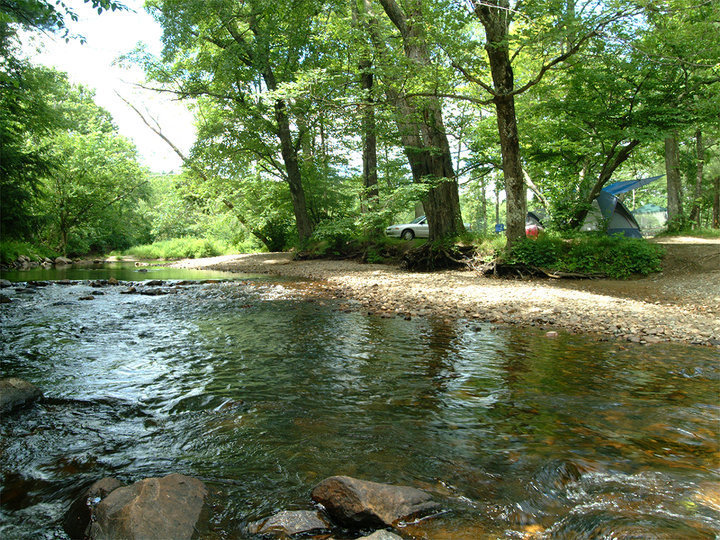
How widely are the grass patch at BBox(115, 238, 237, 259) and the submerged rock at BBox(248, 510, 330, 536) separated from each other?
27.6 metres

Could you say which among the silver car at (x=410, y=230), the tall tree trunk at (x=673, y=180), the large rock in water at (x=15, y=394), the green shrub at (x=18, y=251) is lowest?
the large rock in water at (x=15, y=394)

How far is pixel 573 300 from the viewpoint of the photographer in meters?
7.17

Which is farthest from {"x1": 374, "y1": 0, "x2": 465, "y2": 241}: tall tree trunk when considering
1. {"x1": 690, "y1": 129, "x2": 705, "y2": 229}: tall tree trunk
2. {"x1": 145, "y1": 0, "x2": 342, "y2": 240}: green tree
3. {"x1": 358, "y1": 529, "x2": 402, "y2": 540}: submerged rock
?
{"x1": 690, "y1": 129, "x2": 705, "y2": 229}: tall tree trunk

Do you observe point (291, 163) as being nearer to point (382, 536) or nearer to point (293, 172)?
point (293, 172)

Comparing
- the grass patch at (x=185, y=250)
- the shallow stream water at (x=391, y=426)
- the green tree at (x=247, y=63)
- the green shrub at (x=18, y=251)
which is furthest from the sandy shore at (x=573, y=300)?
the grass patch at (x=185, y=250)

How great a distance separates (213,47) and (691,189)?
32.6m

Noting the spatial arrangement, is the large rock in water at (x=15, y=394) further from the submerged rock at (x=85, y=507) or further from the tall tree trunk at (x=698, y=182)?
the tall tree trunk at (x=698, y=182)

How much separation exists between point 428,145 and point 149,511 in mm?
11988

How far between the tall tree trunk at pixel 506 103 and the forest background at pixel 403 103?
0.04 m

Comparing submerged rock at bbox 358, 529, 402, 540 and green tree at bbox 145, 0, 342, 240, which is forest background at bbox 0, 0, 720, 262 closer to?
green tree at bbox 145, 0, 342, 240

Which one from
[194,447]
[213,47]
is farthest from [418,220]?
[194,447]

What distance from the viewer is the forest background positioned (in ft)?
30.7

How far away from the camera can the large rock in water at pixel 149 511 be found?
5.56 feet

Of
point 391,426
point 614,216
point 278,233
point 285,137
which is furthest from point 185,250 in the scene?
point 391,426
